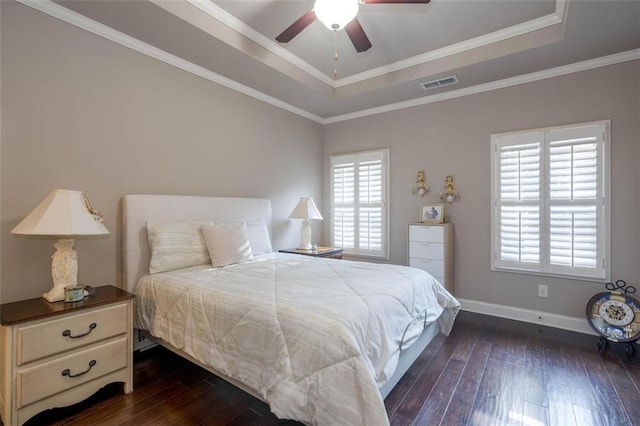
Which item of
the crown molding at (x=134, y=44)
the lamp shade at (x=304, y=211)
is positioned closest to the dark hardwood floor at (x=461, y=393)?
the lamp shade at (x=304, y=211)

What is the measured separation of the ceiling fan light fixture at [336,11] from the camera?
1.89m

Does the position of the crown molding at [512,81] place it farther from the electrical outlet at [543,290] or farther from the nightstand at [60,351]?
the nightstand at [60,351]

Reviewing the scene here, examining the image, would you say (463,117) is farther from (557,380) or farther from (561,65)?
(557,380)

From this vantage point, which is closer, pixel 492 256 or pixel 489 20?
pixel 489 20

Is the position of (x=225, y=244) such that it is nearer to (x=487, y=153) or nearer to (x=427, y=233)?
(x=427, y=233)

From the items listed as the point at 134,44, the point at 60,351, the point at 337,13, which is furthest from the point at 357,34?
the point at 60,351

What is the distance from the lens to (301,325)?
1517mm

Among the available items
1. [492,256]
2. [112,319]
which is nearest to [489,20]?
[492,256]

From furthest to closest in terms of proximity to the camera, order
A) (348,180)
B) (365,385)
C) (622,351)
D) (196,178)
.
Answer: (348,180)
(196,178)
(622,351)
(365,385)

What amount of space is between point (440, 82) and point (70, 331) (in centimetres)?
398

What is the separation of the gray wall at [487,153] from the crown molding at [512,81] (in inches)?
2.1

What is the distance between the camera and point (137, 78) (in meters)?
2.72

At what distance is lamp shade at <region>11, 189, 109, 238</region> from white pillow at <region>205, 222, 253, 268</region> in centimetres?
86

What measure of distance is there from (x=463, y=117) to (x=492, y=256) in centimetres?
170
